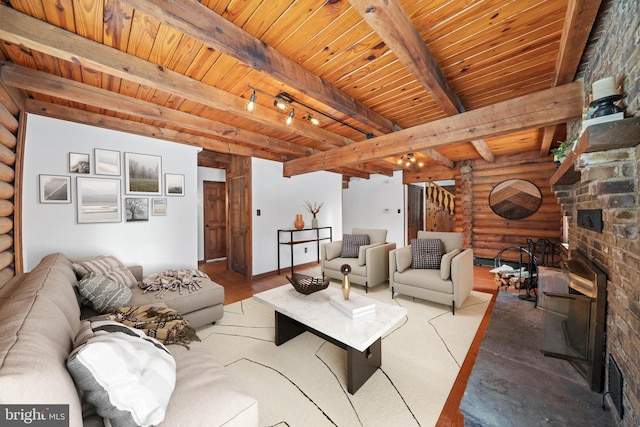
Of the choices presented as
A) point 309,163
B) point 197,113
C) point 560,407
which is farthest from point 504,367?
point 197,113

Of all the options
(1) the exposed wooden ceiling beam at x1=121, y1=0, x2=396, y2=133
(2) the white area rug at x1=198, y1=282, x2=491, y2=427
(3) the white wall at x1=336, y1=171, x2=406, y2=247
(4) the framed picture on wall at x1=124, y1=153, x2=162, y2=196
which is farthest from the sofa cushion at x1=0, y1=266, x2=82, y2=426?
(3) the white wall at x1=336, y1=171, x2=406, y2=247

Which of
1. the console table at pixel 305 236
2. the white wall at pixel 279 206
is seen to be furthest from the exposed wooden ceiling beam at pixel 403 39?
the console table at pixel 305 236

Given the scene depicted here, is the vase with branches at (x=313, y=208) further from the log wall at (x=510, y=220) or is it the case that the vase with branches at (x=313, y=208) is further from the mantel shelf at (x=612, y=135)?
the mantel shelf at (x=612, y=135)

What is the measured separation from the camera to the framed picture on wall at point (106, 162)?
3.04 meters

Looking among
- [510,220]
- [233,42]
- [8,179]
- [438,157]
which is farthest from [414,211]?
[8,179]

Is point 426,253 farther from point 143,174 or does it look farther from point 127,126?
point 127,126

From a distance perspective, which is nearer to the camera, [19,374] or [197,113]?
[19,374]

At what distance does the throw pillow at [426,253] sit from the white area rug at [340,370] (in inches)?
25.1

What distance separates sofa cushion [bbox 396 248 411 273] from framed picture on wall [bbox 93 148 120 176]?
3867mm

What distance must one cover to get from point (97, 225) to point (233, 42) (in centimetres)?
297

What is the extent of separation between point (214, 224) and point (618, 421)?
655 cm

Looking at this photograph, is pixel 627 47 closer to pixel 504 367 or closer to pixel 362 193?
pixel 504 367

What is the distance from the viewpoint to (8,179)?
2398mm

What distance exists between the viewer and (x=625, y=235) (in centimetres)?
123
